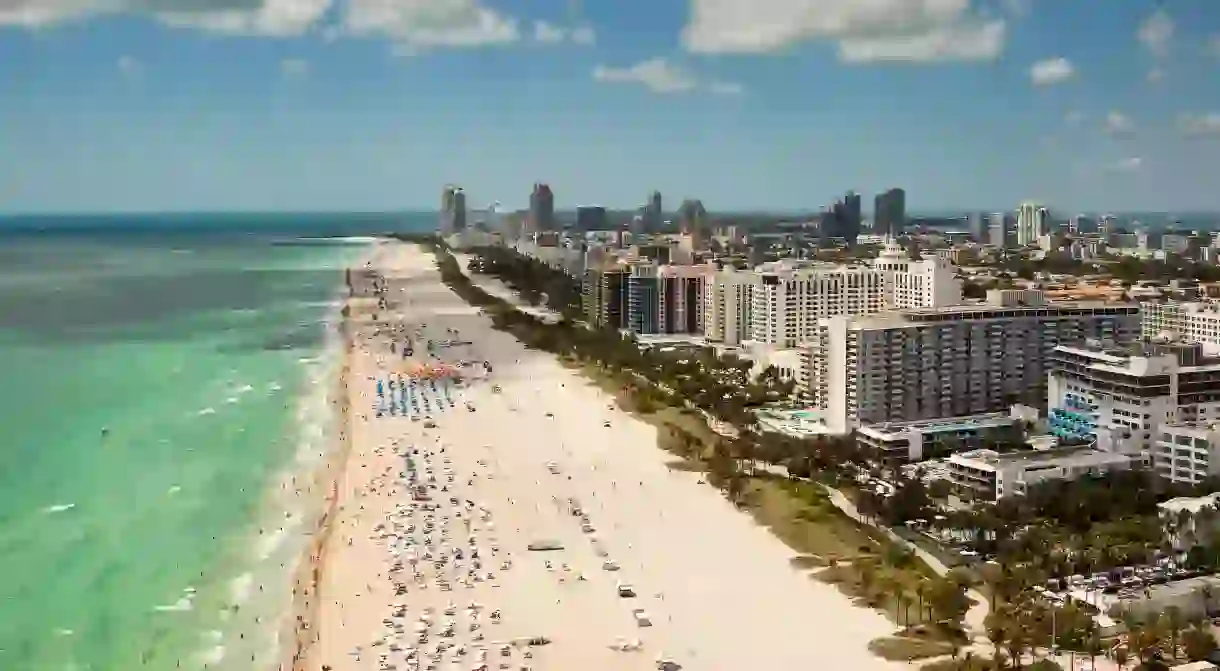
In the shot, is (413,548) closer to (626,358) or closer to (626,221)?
(626,358)

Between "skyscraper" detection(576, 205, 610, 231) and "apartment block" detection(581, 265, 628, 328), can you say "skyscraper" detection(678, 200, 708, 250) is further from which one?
"apartment block" detection(581, 265, 628, 328)

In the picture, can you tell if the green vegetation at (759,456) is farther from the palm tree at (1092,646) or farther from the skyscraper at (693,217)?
the skyscraper at (693,217)

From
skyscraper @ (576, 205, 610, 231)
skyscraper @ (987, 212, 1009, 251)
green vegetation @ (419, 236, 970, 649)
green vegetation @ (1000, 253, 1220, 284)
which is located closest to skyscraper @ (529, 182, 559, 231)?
skyscraper @ (576, 205, 610, 231)

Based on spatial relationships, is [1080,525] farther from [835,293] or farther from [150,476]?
[835,293]

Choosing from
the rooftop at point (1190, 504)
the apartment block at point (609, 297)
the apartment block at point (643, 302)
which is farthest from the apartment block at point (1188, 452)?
the apartment block at point (609, 297)

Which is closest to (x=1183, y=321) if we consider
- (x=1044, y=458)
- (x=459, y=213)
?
(x=1044, y=458)

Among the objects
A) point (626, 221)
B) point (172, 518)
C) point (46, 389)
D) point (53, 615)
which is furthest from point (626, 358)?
point (626, 221)
